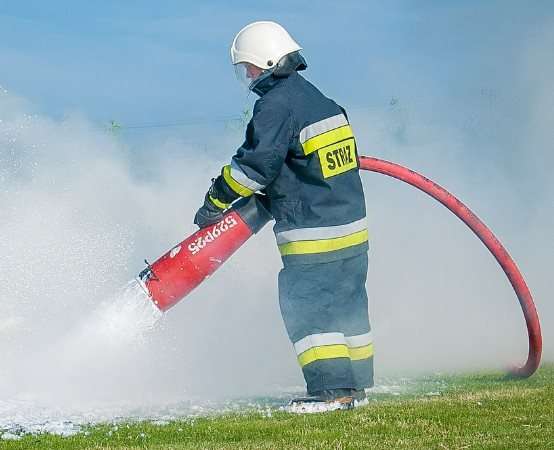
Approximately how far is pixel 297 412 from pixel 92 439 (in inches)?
63.4

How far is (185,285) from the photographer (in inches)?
328

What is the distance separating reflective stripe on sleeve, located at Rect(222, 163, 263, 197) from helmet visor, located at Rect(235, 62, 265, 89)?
758 millimetres

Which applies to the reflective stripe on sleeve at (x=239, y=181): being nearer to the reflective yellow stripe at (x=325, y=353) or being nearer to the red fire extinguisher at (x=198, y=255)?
the red fire extinguisher at (x=198, y=255)

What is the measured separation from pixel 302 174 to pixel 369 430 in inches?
88.8

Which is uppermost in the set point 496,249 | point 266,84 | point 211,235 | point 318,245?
point 266,84

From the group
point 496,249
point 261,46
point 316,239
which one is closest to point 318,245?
point 316,239

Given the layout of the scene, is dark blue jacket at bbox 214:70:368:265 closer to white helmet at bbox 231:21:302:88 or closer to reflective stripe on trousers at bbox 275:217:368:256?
reflective stripe on trousers at bbox 275:217:368:256

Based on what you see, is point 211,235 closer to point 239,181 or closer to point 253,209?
point 253,209

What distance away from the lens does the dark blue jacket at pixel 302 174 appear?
7.52m

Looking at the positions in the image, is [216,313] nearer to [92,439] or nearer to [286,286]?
[286,286]

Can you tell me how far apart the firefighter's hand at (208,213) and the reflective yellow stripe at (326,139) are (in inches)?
34.5

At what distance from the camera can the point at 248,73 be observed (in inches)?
320

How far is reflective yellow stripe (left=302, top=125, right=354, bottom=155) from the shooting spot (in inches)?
302

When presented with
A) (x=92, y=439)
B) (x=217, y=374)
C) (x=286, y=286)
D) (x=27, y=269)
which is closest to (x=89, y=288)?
(x=27, y=269)
